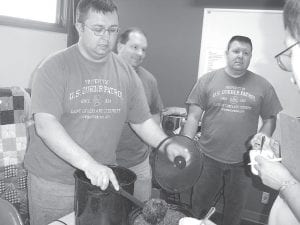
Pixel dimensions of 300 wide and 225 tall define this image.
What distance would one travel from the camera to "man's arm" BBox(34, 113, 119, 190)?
1084mm

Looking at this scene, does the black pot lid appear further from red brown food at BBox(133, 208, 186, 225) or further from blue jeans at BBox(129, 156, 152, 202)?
blue jeans at BBox(129, 156, 152, 202)

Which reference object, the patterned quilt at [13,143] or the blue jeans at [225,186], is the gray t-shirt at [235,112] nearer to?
the blue jeans at [225,186]

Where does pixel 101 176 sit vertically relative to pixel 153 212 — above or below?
above

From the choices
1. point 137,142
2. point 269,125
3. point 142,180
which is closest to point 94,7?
point 137,142

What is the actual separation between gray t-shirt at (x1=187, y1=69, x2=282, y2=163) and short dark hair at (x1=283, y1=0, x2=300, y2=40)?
1.58 m

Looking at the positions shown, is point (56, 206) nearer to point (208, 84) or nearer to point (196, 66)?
point (208, 84)

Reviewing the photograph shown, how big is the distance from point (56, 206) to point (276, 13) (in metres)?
2.52

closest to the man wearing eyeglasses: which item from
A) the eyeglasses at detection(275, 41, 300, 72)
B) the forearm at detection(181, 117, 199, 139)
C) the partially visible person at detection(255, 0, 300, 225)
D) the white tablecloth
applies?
the white tablecloth

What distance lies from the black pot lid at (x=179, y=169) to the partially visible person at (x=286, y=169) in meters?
0.24

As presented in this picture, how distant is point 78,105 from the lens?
1.38 metres

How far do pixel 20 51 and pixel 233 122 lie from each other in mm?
1789

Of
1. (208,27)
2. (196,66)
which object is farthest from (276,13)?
(196,66)

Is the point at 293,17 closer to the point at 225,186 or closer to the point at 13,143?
the point at 13,143

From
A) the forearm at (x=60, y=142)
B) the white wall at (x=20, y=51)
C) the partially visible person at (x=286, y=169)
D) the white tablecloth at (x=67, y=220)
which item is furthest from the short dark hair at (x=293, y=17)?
the white wall at (x=20, y=51)
